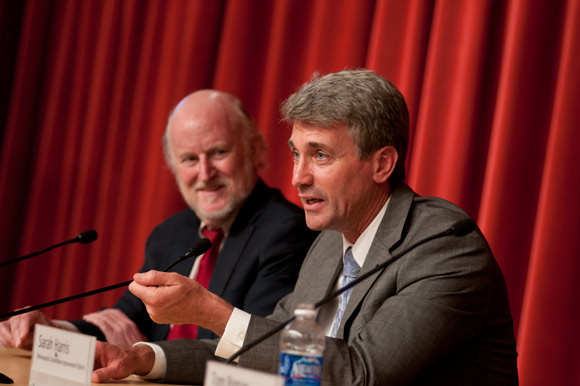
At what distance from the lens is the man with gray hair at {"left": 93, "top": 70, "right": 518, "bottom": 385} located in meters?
1.66

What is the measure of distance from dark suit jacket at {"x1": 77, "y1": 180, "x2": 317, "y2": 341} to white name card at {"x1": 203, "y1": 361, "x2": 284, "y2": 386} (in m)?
1.44

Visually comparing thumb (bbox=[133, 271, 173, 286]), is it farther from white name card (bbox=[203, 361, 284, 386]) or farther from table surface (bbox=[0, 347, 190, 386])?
white name card (bbox=[203, 361, 284, 386])

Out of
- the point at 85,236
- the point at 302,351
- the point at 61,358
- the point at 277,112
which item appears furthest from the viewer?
the point at 277,112

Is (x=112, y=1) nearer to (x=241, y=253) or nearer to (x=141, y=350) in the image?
(x=241, y=253)

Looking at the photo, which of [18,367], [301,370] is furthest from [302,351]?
[18,367]

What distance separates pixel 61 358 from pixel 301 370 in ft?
2.01

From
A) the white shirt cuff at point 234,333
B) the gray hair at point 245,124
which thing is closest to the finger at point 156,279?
the white shirt cuff at point 234,333

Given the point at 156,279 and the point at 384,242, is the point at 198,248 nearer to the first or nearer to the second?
the point at 156,279

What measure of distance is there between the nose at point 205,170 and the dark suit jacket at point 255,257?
0.20 m

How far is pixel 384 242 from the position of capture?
194 centimetres

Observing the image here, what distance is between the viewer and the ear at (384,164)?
2078mm

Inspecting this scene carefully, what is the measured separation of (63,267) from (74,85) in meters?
1.23

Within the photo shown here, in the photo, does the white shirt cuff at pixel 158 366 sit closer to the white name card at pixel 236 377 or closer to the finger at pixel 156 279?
the finger at pixel 156 279

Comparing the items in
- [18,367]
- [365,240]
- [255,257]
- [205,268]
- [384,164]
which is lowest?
[18,367]
